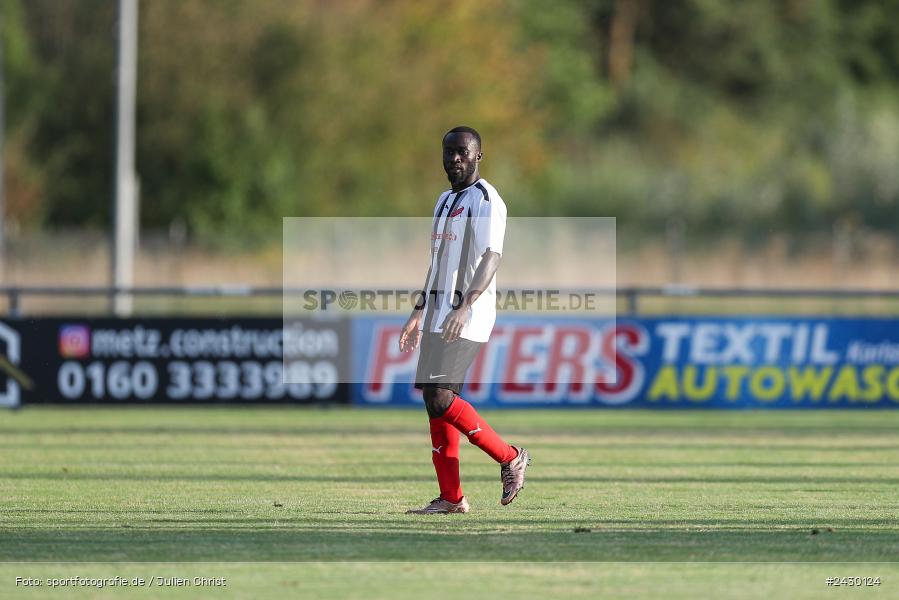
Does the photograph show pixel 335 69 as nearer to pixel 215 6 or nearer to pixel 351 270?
pixel 215 6

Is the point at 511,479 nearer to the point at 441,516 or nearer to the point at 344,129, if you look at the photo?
the point at 441,516

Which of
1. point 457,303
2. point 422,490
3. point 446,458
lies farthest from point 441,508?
point 422,490

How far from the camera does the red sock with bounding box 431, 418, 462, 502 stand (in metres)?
10.4

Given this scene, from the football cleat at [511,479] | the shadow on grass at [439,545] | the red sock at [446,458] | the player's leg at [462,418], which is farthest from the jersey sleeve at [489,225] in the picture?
the shadow on grass at [439,545]

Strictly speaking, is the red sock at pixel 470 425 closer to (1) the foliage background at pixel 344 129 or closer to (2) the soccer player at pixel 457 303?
(2) the soccer player at pixel 457 303

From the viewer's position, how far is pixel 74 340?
780 inches

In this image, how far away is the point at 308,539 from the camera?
9.27m

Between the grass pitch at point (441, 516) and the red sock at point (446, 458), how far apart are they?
0.20 meters

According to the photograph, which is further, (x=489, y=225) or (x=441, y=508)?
(x=441, y=508)

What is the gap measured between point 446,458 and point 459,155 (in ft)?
6.22

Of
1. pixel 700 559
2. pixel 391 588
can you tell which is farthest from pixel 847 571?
pixel 391 588

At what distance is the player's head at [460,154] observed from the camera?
10327 mm

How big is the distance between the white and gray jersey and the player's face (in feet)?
0.34

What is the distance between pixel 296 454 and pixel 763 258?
73.8 ft
